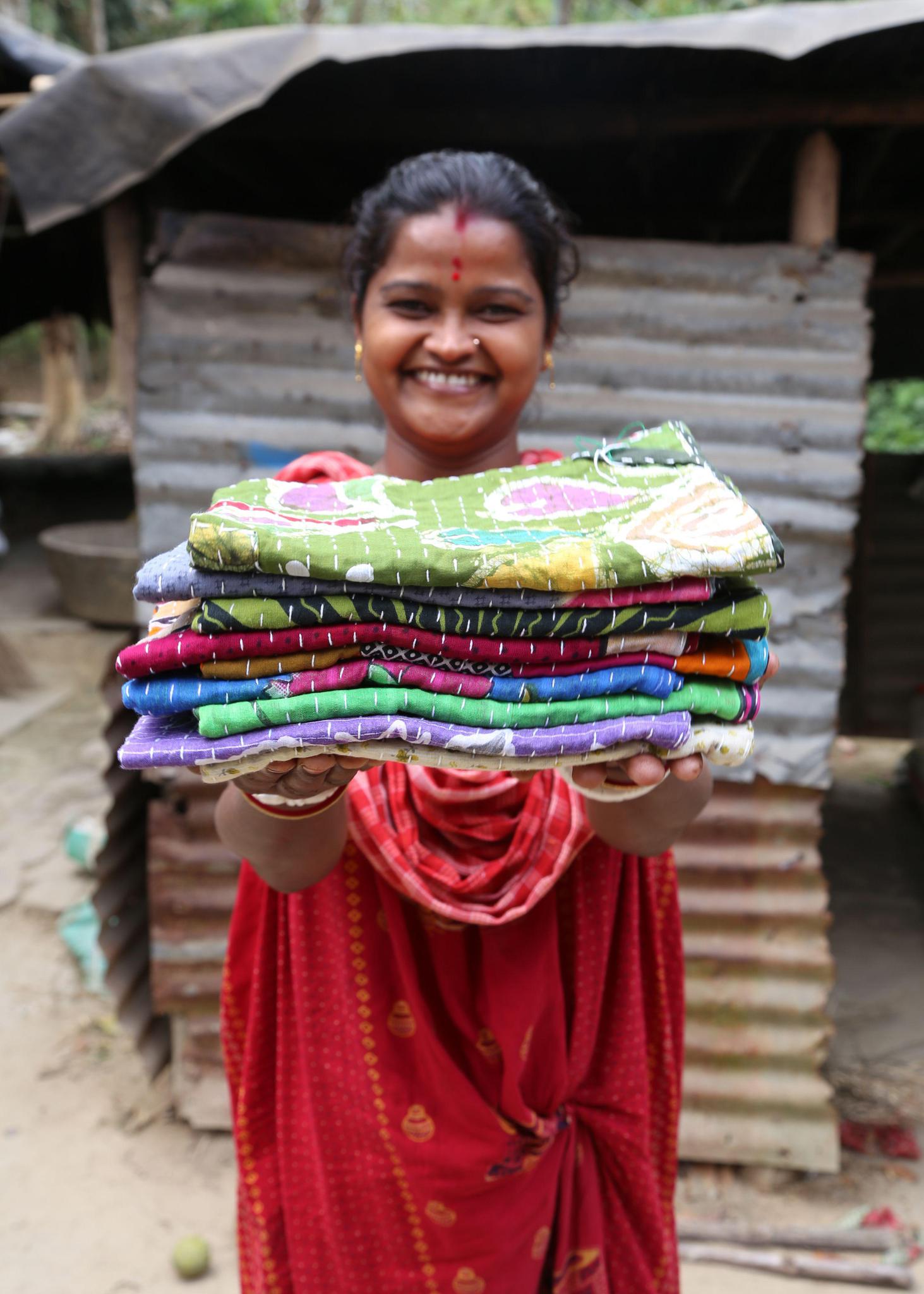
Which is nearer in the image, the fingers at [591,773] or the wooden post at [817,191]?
the fingers at [591,773]

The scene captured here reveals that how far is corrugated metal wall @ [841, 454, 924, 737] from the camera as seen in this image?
6082 millimetres

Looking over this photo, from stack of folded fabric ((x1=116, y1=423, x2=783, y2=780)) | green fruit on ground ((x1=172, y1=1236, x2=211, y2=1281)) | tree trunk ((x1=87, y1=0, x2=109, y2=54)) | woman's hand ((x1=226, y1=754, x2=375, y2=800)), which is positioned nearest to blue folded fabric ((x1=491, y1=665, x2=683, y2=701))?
stack of folded fabric ((x1=116, y1=423, x2=783, y2=780))

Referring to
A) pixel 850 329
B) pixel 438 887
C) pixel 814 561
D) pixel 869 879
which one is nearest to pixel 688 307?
pixel 850 329

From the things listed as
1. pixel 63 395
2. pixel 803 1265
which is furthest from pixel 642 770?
pixel 63 395

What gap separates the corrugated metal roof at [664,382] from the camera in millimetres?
2820

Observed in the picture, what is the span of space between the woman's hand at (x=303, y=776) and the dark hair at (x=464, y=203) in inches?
33.9

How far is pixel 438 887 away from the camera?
1337 millimetres

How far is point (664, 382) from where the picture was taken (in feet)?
9.54

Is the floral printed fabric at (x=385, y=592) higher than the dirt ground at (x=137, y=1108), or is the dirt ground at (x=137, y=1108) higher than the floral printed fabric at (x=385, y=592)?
the floral printed fabric at (x=385, y=592)

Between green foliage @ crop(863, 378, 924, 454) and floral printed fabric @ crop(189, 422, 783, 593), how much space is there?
11.7 metres

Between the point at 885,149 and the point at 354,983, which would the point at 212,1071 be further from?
the point at 885,149

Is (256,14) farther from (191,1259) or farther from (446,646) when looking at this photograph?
(446,646)

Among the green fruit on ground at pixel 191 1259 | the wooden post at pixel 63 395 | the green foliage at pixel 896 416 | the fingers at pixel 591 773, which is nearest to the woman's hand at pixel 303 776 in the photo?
the fingers at pixel 591 773

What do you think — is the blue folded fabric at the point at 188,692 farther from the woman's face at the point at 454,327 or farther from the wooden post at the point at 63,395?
the wooden post at the point at 63,395
